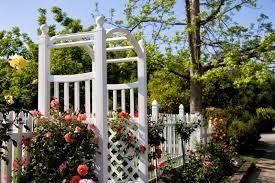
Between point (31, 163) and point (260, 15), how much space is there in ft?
36.6

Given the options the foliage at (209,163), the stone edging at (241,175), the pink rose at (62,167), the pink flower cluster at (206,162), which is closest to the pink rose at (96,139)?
the pink rose at (62,167)

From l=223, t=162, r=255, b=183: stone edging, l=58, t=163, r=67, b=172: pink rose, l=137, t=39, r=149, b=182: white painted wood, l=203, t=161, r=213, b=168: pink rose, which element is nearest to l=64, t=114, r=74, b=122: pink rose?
l=58, t=163, r=67, b=172: pink rose

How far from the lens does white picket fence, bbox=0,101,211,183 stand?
456 centimetres

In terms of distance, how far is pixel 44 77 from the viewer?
553cm

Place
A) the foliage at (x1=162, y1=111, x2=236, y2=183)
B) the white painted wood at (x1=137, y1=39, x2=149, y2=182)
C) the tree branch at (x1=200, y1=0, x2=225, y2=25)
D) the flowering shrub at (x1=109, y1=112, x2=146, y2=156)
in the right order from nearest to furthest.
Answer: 1. the flowering shrub at (x1=109, y1=112, x2=146, y2=156)
2. the white painted wood at (x1=137, y1=39, x2=149, y2=182)
3. the foliage at (x1=162, y1=111, x2=236, y2=183)
4. the tree branch at (x1=200, y1=0, x2=225, y2=25)

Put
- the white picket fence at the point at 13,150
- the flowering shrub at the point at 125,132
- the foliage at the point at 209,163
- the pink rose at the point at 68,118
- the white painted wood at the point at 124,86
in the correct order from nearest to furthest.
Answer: the white picket fence at the point at 13,150 < the pink rose at the point at 68,118 < the flowering shrub at the point at 125,132 < the white painted wood at the point at 124,86 < the foliage at the point at 209,163

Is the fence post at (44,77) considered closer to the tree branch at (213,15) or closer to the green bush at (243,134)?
the green bush at (243,134)

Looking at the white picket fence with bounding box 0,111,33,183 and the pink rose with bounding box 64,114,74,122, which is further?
the pink rose with bounding box 64,114,74,122

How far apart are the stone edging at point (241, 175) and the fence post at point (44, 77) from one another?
13.5ft

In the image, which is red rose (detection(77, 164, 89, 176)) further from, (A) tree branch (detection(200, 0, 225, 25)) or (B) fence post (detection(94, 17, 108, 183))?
(A) tree branch (detection(200, 0, 225, 25))

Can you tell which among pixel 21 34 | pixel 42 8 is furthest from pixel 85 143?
pixel 21 34

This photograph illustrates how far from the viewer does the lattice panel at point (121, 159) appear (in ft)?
19.5

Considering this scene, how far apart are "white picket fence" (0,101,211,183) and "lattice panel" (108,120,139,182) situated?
3cm

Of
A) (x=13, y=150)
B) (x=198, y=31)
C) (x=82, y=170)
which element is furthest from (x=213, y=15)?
(x=13, y=150)
